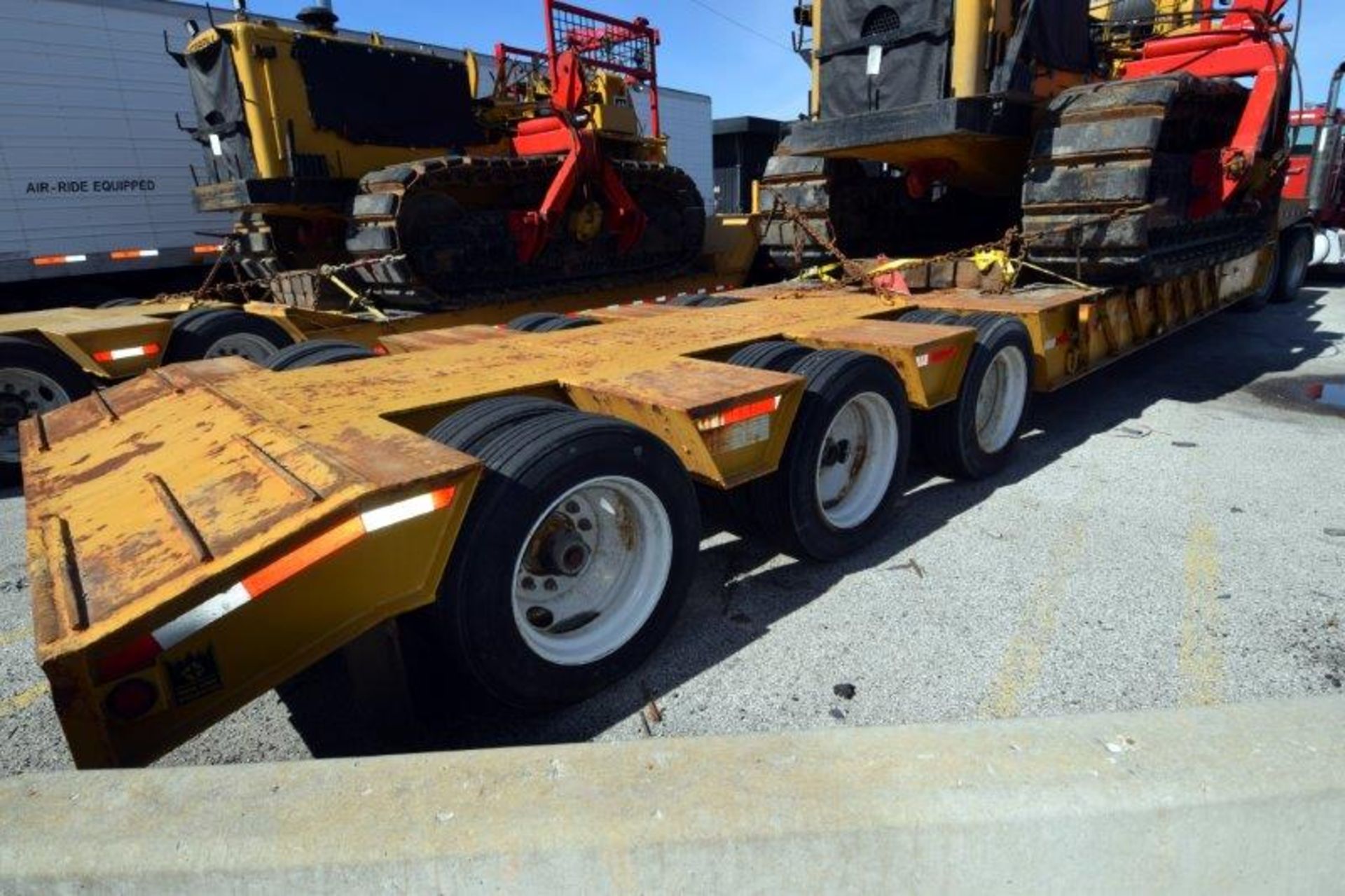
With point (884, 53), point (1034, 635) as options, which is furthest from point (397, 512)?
point (884, 53)

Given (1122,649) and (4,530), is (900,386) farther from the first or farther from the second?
(4,530)

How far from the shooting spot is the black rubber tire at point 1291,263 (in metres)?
11.4

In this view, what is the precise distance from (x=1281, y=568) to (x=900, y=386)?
196 centimetres

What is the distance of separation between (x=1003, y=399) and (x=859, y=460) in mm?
1601

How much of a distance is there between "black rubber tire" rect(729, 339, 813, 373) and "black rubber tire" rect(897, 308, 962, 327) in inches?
49.4

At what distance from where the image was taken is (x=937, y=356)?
4.29 m

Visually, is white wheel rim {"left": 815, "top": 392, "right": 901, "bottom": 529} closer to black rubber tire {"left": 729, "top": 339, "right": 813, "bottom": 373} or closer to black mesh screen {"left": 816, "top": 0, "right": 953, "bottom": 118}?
black rubber tire {"left": 729, "top": 339, "right": 813, "bottom": 373}

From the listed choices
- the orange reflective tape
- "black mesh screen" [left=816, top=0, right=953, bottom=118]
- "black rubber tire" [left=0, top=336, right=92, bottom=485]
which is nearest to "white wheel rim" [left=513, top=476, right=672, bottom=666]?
the orange reflective tape

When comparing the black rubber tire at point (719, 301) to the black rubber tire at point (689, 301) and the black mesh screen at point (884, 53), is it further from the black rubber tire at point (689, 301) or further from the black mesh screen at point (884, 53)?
the black mesh screen at point (884, 53)

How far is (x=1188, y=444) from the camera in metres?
5.62

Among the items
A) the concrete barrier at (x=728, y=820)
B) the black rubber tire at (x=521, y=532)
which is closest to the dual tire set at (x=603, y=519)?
the black rubber tire at (x=521, y=532)

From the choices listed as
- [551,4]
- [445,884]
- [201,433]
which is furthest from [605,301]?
[445,884]

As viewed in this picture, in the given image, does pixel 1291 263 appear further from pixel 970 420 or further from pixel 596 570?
pixel 596 570

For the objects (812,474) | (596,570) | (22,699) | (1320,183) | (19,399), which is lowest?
(22,699)
